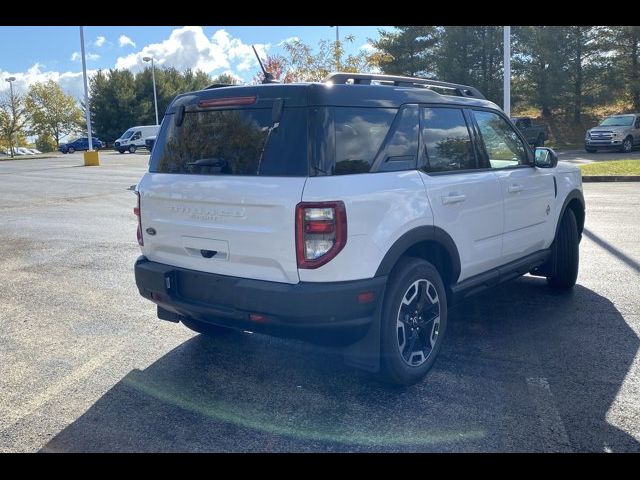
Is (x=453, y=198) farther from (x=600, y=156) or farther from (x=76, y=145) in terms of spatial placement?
(x=76, y=145)

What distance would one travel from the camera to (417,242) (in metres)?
3.95

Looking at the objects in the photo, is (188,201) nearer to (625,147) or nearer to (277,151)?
(277,151)

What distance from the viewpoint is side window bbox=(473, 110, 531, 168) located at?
16.3ft

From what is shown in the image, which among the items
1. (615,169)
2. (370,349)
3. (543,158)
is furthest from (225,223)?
(615,169)

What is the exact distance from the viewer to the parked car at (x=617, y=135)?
85.7ft

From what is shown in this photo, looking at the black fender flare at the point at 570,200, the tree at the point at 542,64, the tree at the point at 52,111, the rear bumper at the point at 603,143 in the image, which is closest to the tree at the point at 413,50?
the tree at the point at 542,64

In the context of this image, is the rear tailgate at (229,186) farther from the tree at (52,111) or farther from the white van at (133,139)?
the tree at (52,111)

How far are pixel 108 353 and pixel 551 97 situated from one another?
3750 centimetres

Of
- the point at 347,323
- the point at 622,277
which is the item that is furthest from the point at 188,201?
the point at 622,277

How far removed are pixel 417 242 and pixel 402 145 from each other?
649 mm

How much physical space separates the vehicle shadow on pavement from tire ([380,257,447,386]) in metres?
0.15

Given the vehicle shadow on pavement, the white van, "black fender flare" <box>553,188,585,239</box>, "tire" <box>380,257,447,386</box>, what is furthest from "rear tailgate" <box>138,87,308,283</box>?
the white van
